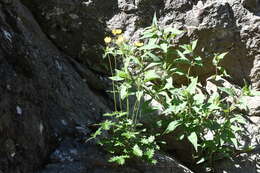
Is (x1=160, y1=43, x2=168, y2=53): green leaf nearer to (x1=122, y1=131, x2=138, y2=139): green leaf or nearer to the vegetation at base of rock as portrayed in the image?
the vegetation at base of rock

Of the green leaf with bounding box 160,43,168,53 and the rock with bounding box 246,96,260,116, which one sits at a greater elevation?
the green leaf with bounding box 160,43,168,53

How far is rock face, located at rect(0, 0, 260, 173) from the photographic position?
2.81 m

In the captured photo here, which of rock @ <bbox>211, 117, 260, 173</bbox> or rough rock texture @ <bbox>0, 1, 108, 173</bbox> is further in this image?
rock @ <bbox>211, 117, 260, 173</bbox>

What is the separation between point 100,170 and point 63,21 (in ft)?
6.15

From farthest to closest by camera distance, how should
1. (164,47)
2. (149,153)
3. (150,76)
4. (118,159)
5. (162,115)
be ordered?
(162,115) → (164,47) → (150,76) → (149,153) → (118,159)

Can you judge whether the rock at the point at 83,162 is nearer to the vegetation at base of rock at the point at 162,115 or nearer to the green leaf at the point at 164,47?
the vegetation at base of rock at the point at 162,115

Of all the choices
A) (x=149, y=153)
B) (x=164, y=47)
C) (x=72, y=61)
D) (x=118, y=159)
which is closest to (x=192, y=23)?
(x=164, y=47)

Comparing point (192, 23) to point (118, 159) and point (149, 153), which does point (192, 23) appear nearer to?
point (149, 153)

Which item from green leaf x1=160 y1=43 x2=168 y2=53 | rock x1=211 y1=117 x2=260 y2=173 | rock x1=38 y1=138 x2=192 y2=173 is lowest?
rock x1=211 y1=117 x2=260 y2=173

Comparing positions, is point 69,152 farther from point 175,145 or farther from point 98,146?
point 175,145

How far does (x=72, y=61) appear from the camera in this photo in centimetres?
414

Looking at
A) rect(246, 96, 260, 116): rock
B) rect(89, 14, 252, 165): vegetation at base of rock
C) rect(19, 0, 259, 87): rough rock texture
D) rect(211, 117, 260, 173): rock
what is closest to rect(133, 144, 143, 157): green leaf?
rect(89, 14, 252, 165): vegetation at base of rock

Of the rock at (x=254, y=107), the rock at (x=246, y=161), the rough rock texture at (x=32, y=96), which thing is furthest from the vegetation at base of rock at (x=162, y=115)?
the rock at (x=254, y=107)

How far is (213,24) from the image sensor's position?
442cm
